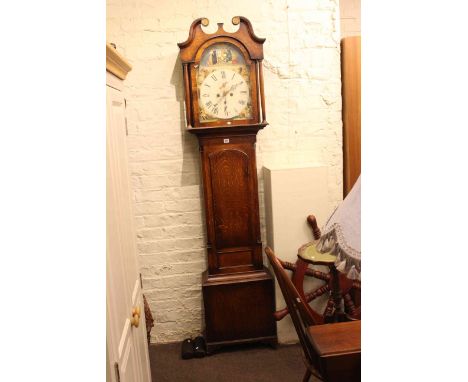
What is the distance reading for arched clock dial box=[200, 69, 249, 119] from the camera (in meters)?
2.26

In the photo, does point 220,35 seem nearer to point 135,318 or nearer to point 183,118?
point 183,118

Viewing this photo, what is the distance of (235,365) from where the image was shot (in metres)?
2.32

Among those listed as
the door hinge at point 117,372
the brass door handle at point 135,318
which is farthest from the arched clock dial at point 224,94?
the door hinge at point 117,372

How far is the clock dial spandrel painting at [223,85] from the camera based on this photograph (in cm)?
224

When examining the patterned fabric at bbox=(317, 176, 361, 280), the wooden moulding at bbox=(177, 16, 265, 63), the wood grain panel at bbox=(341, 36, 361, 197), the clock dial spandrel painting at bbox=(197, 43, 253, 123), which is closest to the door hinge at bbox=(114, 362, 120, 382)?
the patterned fabric at bbox=(317, 176, 361, 280)

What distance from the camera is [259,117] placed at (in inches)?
89.8

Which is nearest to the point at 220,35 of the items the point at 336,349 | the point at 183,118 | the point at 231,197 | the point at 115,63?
the point at 183,118

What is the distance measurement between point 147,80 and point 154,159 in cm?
45

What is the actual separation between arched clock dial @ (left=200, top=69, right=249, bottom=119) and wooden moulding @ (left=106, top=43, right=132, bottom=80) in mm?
938

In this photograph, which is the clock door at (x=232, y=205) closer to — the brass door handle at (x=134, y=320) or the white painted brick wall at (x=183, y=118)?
the white painted brick wall at (x=183, y=118)

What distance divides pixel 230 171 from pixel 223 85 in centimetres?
47

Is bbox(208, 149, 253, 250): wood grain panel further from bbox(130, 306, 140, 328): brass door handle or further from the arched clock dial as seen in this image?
bbox(130, 306, 140, 328): brass door handle
